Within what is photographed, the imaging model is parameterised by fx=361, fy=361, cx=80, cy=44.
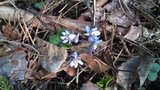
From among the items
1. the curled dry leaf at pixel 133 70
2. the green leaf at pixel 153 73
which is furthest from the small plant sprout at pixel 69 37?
the green leaf at pixel 153 73

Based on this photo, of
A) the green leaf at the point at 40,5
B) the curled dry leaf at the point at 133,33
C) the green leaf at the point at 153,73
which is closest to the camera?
the green leaf at the point at 153,73

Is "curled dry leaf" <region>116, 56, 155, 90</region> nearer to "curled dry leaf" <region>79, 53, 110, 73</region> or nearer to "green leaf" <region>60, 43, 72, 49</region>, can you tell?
"curled dry leaf" <region>79, 53, 110, 73</region>

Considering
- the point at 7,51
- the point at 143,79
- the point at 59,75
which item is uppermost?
the point at 7,51

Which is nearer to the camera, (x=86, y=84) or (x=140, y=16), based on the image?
(x=86, y=84)

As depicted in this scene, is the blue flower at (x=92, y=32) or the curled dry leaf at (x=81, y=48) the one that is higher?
the blue flower at (x=92, y=32)

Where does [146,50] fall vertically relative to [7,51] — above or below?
below

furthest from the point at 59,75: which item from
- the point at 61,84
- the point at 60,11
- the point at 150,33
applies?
the point at 150,33

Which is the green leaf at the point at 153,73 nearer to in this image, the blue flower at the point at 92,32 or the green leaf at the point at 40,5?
the blue flower at the point at 92,32

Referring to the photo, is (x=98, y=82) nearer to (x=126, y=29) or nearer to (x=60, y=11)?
(x=126, y=29)
